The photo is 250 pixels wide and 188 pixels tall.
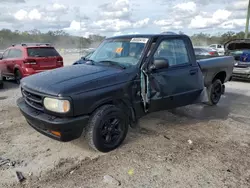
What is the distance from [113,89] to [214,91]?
12.4 ft

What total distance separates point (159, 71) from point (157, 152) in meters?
1.36

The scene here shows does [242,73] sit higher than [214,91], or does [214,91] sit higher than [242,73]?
[242,73]

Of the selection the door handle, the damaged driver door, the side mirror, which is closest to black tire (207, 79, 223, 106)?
the damaged driver door

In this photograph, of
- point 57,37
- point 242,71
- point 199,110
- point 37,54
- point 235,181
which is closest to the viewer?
point 235,181

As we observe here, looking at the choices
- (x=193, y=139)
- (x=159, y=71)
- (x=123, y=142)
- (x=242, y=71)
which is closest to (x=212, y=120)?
(x=193, y=139)

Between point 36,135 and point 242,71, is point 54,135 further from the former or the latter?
point 242,71

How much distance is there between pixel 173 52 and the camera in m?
4.50

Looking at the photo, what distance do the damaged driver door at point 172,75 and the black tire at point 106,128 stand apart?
683 millimetres

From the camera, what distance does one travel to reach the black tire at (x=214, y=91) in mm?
6164

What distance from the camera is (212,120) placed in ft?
17.0

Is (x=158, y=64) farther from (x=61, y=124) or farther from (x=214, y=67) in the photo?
(x=214, y=67)

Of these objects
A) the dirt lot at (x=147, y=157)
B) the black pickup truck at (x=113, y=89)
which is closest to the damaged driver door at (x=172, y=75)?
the black pickup truck at (x=113, y=89)

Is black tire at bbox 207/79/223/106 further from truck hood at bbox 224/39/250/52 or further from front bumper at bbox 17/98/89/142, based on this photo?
truck hood at bbox 224/39/250/52

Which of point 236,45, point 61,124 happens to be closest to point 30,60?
point 61,124
